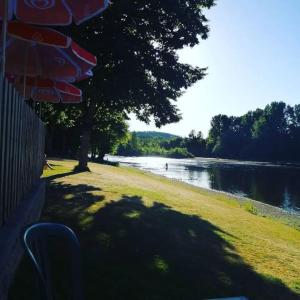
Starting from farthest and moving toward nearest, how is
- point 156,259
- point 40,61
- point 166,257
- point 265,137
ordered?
point 265,137 < point 40,61 < point 166,257 < point 156,259

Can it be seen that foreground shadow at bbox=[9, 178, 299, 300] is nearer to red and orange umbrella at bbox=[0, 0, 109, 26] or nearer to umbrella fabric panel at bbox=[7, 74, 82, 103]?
umbrella fabric panel at bbox=[7, 74, 82, 103]

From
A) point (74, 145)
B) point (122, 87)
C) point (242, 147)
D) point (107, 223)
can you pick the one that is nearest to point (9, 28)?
point (107, 223)

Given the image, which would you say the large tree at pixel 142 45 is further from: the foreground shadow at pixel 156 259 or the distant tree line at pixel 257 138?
the distant tree line at pixel 257 138

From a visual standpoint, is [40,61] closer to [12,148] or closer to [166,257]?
[12,148]

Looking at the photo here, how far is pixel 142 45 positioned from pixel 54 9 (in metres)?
13.6

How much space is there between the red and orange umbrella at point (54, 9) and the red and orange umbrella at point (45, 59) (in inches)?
15.2

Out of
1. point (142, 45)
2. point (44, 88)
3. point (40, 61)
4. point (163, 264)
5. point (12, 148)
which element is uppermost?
point (142, 45)

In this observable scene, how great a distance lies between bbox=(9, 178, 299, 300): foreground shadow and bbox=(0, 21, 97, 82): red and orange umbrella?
10.5 ft

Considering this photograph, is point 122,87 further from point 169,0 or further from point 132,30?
point 169,0

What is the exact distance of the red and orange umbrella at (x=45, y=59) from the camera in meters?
8.05

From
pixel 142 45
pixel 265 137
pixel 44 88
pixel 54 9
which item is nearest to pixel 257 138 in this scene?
pixel 265 137

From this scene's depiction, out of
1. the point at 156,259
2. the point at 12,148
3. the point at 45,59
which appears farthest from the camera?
the point at 45,59

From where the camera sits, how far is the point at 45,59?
10188 millimetres

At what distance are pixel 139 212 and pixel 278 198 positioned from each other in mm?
30648
